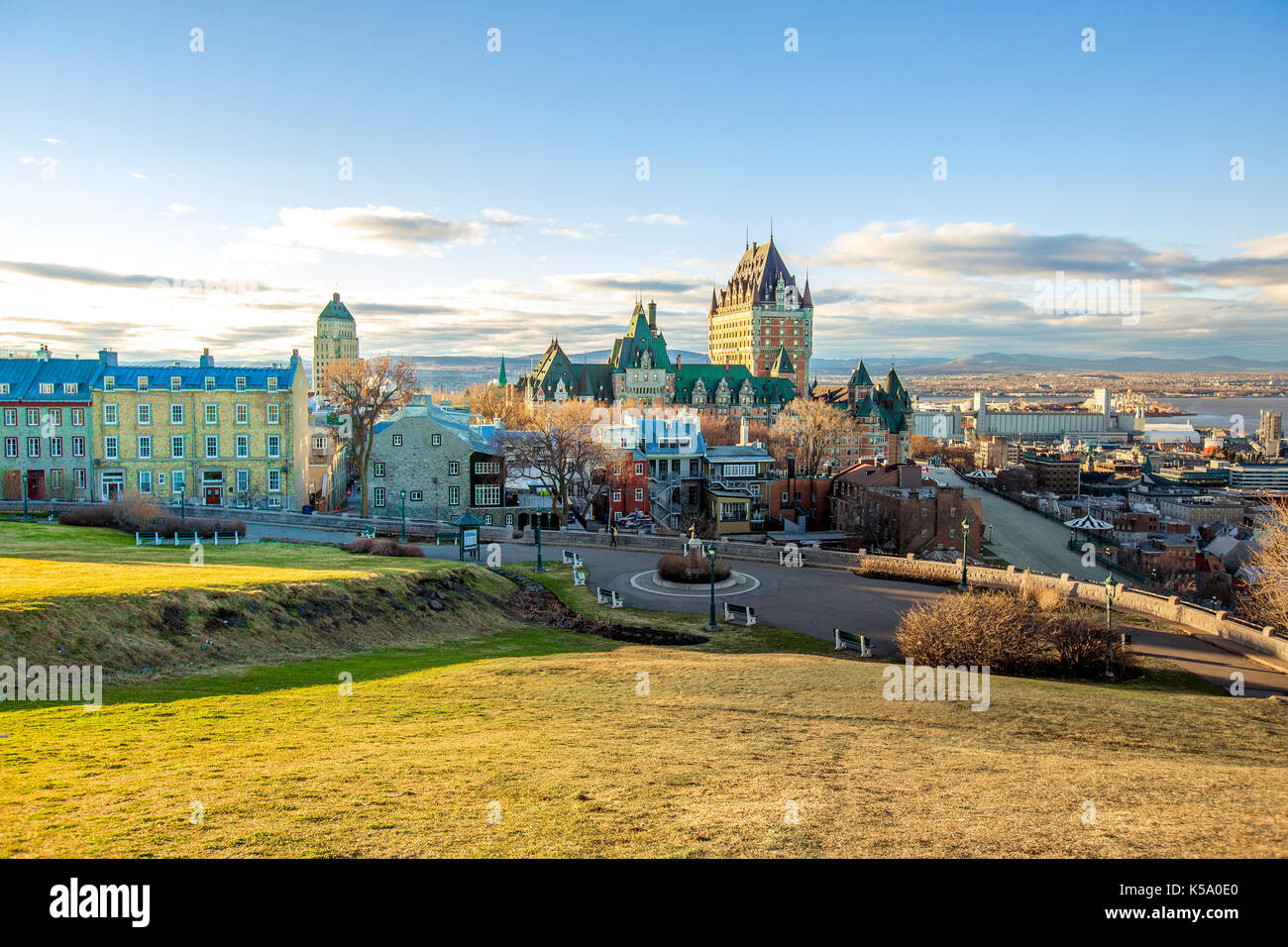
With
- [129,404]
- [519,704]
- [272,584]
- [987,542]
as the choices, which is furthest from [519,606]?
[987,542]

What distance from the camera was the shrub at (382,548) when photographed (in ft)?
113

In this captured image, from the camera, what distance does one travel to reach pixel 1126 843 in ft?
21.9

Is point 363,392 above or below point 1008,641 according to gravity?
above

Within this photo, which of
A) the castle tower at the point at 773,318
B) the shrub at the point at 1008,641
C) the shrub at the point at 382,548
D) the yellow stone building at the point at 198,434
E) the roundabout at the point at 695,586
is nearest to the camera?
the shrub at the point at 1008,641

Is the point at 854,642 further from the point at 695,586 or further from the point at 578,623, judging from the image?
the point at 695,586

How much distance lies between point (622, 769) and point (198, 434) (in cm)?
5153

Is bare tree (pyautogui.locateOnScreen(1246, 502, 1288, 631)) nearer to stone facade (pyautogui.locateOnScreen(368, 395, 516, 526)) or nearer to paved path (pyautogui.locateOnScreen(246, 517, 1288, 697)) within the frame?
paved path (pyautogui.locateOnScreen(246, 517, 1288, 697))

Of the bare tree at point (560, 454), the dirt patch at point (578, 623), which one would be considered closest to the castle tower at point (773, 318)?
the bare tree at point (560, 454)

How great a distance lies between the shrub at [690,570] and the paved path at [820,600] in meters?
1.46

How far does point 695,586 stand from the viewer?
32.1 m

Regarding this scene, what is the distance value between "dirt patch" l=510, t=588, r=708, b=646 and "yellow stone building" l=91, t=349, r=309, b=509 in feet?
96.9

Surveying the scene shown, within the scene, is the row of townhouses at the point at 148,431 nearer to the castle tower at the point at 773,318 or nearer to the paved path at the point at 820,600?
the paved path at the point at 820,600

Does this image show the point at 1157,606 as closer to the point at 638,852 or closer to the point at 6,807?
the point at 638,852

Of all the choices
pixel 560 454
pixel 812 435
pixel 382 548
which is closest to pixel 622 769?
pixel 382 548
